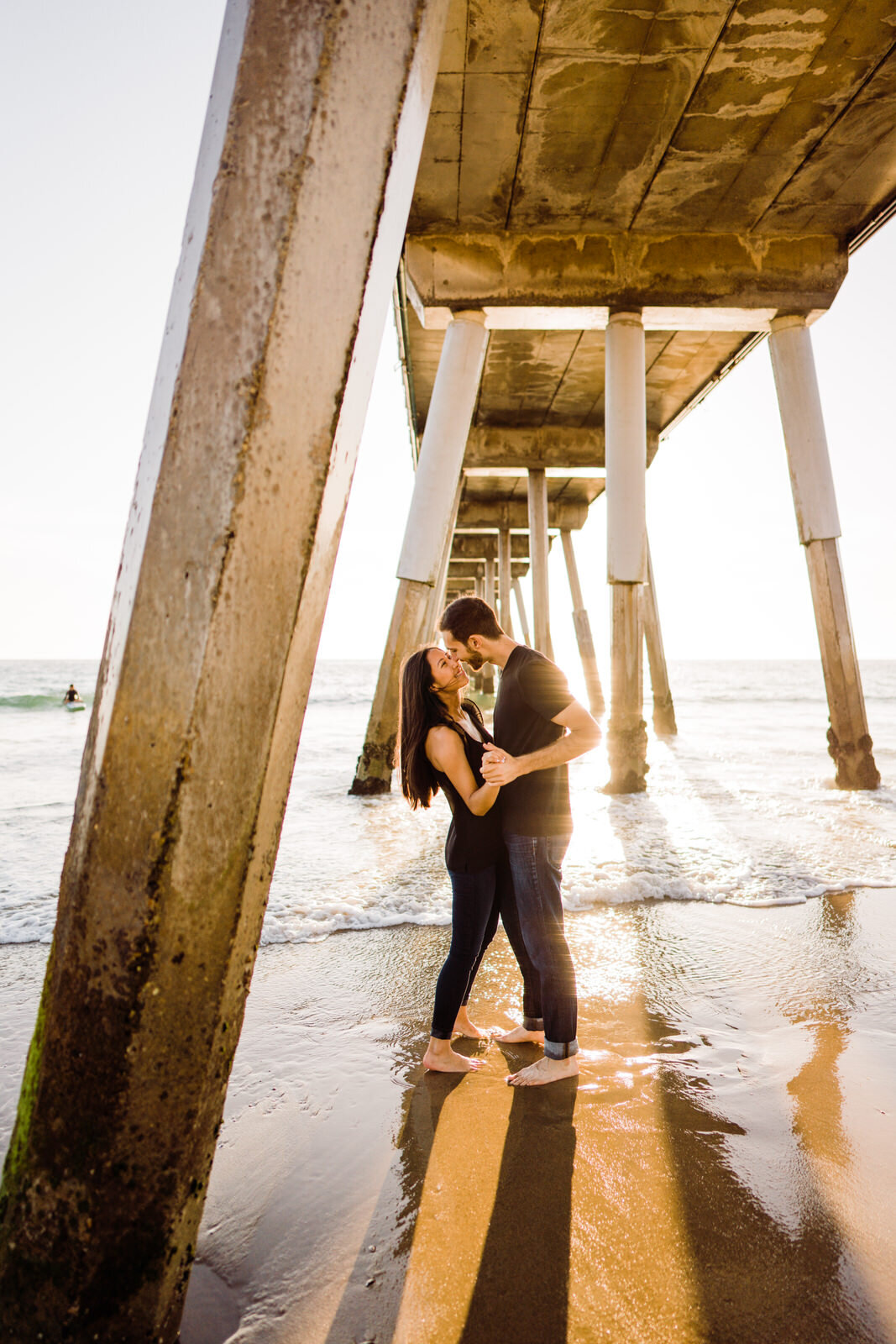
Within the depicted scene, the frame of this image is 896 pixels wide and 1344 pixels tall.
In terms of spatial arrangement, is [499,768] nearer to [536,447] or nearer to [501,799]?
[501,799]

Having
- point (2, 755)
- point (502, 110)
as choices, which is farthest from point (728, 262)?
point (2, 755)

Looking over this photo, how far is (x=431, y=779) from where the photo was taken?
8.39 ft

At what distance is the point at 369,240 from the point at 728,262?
815cm

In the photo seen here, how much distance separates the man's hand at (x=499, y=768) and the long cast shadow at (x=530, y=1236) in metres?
1.05

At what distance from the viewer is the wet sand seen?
155 cm

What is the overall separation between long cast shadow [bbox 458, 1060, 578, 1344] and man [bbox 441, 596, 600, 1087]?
0.24 metres

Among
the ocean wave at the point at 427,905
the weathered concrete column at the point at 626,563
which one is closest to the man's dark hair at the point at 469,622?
the ocean wave at the point at 427,905

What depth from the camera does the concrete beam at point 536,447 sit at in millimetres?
13828

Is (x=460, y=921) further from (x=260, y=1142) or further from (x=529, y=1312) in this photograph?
(x=529, y=1312)

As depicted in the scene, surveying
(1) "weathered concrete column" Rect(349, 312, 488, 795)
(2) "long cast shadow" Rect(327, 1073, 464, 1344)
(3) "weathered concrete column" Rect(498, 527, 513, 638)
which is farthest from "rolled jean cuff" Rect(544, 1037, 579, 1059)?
(3) "weathered concrete column" Rect(498, 527, 513, 638)

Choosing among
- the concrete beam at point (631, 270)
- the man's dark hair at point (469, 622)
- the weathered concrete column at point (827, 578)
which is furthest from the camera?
the concrete beam at point (631, 270)

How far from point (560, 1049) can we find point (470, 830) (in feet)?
2.65

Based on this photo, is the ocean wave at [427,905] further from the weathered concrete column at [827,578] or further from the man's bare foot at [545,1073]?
the weathered concrete column at [827,578]

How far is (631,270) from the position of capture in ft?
26.1
